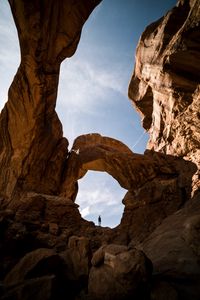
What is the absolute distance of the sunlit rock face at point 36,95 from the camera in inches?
460

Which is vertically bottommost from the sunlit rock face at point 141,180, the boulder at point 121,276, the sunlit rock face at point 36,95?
the boulder at point 121,276

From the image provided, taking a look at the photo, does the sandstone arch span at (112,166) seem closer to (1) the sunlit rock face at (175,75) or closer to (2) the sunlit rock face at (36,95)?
(2) the sunlit rock face at (36,95)

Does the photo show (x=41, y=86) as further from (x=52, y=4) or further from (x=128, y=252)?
(x=128, y=252)

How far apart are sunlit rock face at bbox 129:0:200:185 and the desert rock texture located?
58 millimetres

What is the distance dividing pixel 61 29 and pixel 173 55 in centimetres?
616

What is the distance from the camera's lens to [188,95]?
43.1 feet

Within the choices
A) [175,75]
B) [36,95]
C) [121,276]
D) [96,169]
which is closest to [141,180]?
→ [96,169]

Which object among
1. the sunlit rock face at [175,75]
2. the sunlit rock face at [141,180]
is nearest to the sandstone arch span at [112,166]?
the sunlit rock face at [141,180]

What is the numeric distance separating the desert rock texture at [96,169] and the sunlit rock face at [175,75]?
6 cm

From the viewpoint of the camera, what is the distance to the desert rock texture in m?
4.87

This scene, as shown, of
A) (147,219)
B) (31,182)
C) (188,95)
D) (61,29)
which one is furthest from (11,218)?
(188,95)

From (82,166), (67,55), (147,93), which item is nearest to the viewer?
(67,55)

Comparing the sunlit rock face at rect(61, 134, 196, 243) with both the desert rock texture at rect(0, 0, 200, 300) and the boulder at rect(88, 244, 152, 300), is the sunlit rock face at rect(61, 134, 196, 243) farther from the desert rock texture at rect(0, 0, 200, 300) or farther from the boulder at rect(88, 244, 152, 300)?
the boulder at rect(88, 244, 152, 300)

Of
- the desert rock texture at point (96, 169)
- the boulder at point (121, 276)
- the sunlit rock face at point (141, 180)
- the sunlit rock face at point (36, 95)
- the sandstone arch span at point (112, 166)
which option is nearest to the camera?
the boulder at point (121, 276)
